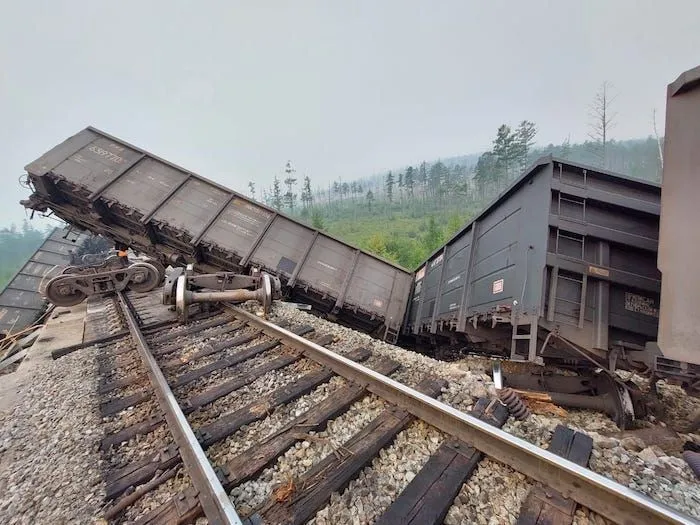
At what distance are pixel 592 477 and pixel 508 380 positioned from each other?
145 inches

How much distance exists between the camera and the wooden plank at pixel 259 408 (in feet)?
7.77

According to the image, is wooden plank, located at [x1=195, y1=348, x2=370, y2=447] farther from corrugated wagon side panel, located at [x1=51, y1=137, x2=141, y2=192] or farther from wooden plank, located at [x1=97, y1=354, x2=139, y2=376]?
corrugated wagon side panel, located at [x1=51, y1=137, x2=141, y2=192]

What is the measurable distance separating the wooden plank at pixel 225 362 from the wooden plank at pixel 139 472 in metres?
0.99

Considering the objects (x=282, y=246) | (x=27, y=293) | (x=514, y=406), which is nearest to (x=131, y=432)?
(x=514, y=406)

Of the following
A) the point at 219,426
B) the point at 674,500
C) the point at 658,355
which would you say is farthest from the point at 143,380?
the point at 658,355

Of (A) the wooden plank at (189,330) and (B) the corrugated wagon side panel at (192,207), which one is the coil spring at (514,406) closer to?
(A) the wooden plank at (189,330)

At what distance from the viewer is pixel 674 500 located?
1687mm

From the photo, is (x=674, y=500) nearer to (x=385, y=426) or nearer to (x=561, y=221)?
(x=385, y=426)

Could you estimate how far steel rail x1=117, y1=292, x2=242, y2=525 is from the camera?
5.40 ft

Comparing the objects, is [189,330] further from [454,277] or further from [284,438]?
[454,277]

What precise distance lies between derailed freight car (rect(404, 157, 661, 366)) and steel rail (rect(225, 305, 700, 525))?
2355mm

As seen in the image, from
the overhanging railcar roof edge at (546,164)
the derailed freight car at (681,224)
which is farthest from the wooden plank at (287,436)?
the overhanging railcar roof edge at (546,164)

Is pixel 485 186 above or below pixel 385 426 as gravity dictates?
above

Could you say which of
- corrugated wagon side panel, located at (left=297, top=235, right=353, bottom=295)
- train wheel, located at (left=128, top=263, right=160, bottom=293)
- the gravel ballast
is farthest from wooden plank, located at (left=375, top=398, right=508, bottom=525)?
train wheel, located at (left=128, top=263, right=160, bottom=293)
